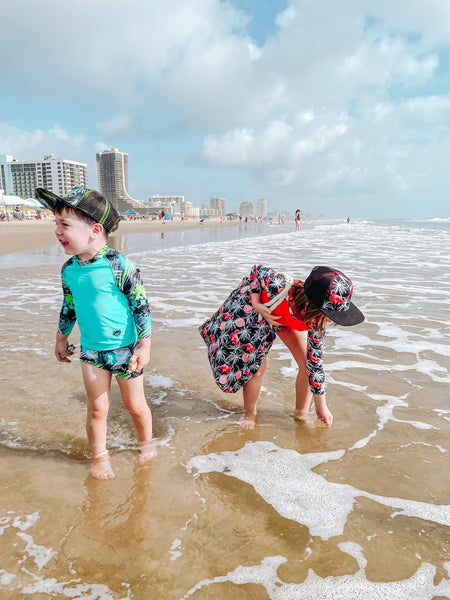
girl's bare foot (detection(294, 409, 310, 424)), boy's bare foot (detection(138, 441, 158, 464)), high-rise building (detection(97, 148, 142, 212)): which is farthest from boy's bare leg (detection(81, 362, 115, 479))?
high-rise building (detection(97, 148, 142, 212))

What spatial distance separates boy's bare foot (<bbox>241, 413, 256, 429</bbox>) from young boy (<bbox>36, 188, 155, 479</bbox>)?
0.94 meters

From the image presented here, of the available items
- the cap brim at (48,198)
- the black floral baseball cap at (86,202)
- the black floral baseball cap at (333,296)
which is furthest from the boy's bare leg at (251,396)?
the cap brim at (48,198)

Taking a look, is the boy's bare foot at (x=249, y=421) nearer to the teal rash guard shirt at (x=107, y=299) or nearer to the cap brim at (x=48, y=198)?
the teal rash guard shirt at (x=107, y=299)

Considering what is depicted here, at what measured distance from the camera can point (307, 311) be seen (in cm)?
243

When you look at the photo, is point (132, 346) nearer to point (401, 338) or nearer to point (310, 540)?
point (310, 540)

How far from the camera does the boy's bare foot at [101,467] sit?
88.7 inches

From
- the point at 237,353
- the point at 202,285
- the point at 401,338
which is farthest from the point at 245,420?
the point at 202,285

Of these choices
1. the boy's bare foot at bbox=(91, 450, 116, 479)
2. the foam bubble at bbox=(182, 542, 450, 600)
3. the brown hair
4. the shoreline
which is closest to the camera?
the foam bubble at bbox=(182, 542, 450, 600)

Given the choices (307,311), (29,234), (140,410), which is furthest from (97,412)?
(29,234)

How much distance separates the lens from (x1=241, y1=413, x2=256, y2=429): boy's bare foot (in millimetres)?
2879

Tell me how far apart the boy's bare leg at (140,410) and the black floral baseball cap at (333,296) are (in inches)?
46.2

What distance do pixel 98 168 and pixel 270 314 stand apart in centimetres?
15692

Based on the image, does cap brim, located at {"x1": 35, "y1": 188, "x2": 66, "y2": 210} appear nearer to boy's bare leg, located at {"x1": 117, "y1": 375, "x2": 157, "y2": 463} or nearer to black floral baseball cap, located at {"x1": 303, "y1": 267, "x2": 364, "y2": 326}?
boy's bare leg, located at {"x1": 117, "y1": 375, "x2": 157, "y2": 463}

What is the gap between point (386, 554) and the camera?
5.77 ft
